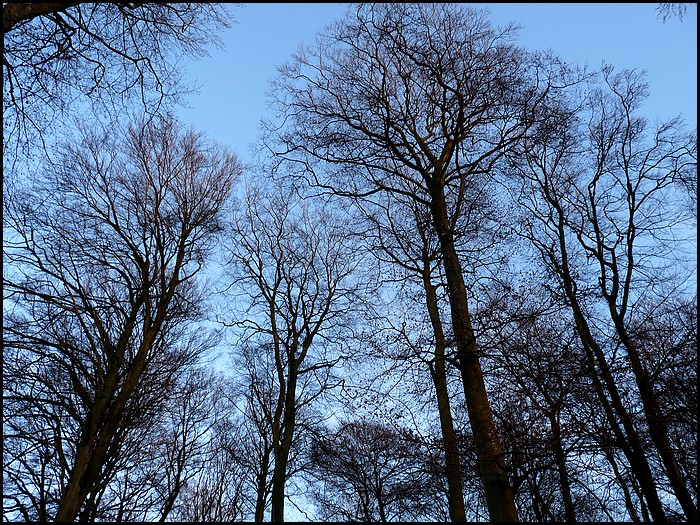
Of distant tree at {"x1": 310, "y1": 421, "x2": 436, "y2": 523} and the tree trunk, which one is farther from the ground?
distant tree at {"x1": 310, "y1": 421, "x2": 436, "y2": 523}

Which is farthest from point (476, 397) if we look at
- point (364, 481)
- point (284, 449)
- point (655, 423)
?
point (364, 481)

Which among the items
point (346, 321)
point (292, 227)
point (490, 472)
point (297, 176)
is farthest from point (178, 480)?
point (490, 472)

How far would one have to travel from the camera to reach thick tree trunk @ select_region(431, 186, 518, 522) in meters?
5.76

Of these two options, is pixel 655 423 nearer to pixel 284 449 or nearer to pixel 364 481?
pixel 284 449

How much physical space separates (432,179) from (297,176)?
2.51 meters

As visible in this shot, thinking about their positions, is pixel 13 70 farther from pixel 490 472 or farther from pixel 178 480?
pixel 178 480

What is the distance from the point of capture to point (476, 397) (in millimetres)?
6316

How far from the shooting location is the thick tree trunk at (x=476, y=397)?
18.9ft

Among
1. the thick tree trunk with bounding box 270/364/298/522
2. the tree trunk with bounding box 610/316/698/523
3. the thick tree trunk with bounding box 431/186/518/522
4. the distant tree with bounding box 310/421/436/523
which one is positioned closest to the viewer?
the thick tree trunk with bounding box 431/186/518/522

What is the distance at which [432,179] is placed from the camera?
325 inches

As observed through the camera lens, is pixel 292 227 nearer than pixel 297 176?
No

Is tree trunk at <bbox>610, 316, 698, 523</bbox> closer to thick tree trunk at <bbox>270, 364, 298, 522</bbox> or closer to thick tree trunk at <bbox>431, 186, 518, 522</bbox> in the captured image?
thick tree trunk at <bbox>431, 186, 518, 522</bbox>

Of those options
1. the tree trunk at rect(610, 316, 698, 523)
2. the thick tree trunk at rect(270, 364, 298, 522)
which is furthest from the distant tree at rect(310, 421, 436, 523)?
the tree trunk at rect(610, 316, 698, 523)

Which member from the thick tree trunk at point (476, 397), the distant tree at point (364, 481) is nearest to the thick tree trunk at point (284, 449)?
the distant tree at point (364, 481)
